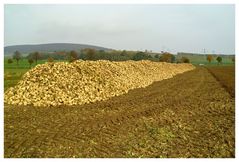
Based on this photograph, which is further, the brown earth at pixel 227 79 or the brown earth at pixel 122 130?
the brown earth at pixel 227 79

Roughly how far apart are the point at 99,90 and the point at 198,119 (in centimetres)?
635

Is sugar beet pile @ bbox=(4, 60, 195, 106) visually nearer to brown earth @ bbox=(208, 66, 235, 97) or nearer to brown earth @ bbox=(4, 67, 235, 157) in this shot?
brown earth @ bbox=(4, 67, 235, 157)

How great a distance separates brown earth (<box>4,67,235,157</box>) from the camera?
24.9 ft

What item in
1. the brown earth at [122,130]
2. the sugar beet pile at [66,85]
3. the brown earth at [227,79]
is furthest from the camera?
the brown earth at [227,79]

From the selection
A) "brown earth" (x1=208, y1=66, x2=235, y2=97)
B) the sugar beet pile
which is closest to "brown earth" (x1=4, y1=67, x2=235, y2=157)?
the sugar beet pile

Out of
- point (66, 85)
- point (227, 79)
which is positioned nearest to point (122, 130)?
point (66, 85)

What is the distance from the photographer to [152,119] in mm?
10859

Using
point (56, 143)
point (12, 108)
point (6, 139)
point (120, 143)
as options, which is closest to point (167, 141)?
point (120, 143)

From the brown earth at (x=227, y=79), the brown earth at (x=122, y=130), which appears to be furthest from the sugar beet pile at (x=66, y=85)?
the brown earth at (x=227, y=79)

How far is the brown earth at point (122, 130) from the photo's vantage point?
24.9 ft

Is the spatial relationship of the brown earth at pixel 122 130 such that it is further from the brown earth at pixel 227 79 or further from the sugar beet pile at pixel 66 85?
the brown earth at pixel 227 79

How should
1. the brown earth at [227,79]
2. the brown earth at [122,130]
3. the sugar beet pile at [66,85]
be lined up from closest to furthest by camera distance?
the brown earth at [122,130] < the sugar beet pile at [66,85] < the brown earth at [227,79]

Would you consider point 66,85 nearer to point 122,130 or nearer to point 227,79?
point 122,130

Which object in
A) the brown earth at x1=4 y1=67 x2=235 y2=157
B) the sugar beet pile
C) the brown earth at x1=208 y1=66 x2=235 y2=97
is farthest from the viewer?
the brown earth at x1=208 y1=66 x2=235 y2=97
